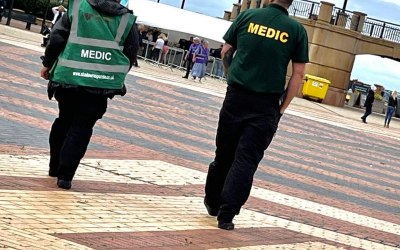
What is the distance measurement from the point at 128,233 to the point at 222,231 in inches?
46.2

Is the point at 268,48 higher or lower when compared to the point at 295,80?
higher

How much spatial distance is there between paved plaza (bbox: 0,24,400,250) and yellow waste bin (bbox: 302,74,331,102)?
24.8m

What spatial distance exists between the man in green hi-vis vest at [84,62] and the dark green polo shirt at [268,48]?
3.08 ft

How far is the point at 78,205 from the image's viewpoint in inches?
267

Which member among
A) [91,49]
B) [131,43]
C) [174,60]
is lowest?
[174,60]

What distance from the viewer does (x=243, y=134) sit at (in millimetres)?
7277

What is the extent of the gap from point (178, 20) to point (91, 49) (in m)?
35.8

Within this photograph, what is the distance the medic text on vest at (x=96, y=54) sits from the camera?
7295mm

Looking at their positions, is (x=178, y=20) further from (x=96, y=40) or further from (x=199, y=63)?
(x=96, y=40)

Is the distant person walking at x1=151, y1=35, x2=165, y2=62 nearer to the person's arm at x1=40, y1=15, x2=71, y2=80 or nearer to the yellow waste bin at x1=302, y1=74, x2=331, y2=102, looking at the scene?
the yellow waste bin at x1=302, y1=74, x2=331, y2=102

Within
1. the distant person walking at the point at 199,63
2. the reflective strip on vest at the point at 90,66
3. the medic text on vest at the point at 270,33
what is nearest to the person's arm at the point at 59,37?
the reflective strip on vest at the point at 90,66

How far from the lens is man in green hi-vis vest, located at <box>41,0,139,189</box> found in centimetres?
728

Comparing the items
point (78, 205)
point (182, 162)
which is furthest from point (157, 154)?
point (78, 205)

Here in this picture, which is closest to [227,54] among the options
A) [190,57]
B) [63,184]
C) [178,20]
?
[63,184]
